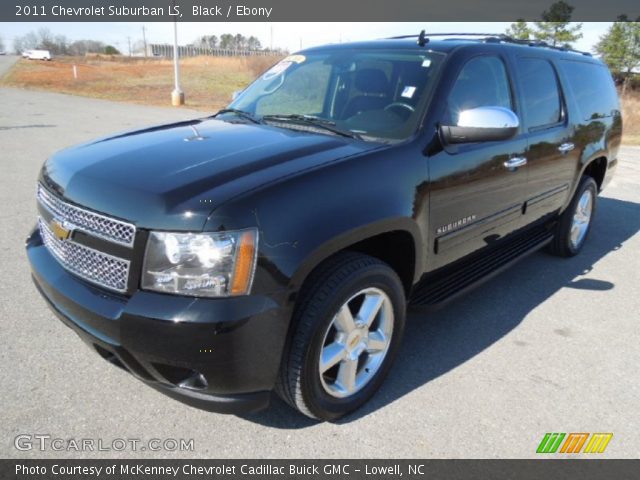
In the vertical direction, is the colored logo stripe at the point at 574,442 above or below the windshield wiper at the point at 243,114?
below

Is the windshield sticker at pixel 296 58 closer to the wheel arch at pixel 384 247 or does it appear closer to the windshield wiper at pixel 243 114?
the windshield wiper at pixel 243 114

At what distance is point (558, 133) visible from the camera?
4191 millimetres

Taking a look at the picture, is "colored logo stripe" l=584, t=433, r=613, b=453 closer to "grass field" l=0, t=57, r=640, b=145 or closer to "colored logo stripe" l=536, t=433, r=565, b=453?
"colored logo stripe" l=536, t=433, r=565, b=453

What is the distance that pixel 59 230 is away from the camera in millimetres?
2420

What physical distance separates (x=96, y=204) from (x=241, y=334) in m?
0.88

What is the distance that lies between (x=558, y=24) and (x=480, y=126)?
40718 millimetres

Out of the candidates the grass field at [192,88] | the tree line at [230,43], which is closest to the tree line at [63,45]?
the tree line at [230,43]

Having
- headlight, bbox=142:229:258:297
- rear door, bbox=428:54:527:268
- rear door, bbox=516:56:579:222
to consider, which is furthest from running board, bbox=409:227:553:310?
headlight, bbox=142:229:258:297

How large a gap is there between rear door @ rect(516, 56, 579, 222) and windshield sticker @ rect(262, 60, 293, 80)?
5.79 ft

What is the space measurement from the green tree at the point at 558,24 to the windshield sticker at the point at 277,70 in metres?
38.2

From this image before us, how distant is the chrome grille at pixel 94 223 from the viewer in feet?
6.94

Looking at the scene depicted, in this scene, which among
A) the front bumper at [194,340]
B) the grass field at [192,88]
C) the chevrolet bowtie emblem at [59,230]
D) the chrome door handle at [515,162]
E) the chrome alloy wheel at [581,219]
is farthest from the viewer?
the grass field at [192,88]
